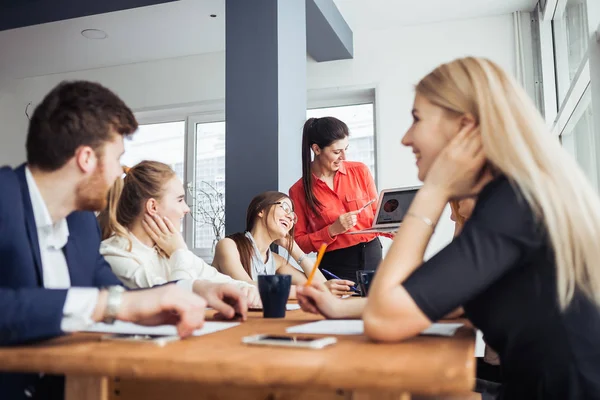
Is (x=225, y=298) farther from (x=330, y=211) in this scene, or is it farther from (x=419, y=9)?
(x=419, y=9)

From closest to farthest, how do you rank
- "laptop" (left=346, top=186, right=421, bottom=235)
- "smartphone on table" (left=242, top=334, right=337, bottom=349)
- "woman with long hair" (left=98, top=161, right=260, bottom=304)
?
"smartphone on table" (left=242, top=334, right=337, bottom=349)
"woman with long hair" (left=98, top=161, right=260, bottom=304)
"laptop" (left=346, top=186, right=421, bottom=235)

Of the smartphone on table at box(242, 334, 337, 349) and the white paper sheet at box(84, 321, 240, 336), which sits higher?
the smartphone on table at box(242, 334, 337, 349)

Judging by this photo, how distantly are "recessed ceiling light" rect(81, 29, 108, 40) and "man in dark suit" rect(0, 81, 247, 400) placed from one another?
4.00 metres

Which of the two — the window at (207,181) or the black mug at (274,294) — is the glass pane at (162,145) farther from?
the black mug at (274,294)

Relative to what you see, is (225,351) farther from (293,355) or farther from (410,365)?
(410,365)

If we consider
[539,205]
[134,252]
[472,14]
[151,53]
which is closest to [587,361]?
[539,205]

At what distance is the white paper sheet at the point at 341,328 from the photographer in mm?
925

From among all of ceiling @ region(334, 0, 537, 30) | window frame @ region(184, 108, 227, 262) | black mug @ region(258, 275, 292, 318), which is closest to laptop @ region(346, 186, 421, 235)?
black mug @ region(258, 275, 292, 318)

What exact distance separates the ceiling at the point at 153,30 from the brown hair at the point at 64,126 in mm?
3416

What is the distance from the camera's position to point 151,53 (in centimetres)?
526

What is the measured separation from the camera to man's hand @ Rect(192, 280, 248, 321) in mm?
1171

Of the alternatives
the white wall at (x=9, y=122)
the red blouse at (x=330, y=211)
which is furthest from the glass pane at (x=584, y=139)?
the white wall at (x=9, y=122)

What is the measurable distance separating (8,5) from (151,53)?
4.55ft

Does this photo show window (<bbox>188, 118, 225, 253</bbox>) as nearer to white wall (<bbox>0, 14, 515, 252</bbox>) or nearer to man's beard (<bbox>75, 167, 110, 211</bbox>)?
white wall (<bbox>0, 14, 515, 252</bbox>)
